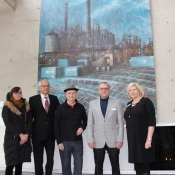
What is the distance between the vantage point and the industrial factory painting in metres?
4.35

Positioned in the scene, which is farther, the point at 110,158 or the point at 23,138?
the point at 23,138

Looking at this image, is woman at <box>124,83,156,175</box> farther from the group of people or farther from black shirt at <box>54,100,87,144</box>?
black shirt at <box>54,100,87,144</box>

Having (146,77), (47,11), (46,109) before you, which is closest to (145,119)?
(46,109)

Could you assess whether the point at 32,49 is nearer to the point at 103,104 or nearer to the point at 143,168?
the point at 103,104

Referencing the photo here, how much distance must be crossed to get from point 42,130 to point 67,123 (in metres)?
0.41

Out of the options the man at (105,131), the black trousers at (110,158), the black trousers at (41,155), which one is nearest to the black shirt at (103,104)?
the man at (105,131)

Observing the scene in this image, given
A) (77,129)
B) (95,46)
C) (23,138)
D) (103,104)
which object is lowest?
(23,138)

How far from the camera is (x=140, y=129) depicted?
228 centimetres

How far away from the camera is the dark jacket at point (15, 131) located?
2561mm

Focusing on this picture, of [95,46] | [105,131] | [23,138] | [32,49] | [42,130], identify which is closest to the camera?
[105,131]

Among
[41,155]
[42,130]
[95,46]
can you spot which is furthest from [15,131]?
[95,46]

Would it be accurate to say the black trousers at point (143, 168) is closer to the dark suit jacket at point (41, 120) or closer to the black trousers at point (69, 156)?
the black trousers at point (69, 156)

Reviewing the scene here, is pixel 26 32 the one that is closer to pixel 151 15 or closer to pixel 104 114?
pixel 151 15

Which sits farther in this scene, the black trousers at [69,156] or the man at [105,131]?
the black trousers at [69,156]
